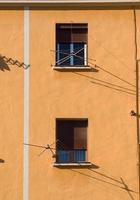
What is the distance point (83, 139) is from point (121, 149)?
3.87 ft

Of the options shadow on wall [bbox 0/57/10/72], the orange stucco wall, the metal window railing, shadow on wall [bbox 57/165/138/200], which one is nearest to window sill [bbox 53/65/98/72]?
the orange stucco wall

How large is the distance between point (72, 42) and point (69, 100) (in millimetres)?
1894

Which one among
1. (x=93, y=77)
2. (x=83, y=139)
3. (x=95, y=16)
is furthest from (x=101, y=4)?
(x=83, y=139)

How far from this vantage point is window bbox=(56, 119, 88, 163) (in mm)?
22172

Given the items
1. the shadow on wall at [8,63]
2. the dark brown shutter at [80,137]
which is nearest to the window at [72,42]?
the shadow on wall at [8,63]

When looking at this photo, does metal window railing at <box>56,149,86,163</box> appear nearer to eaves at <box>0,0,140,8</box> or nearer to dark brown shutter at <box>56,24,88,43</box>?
dark brown shutter at <box>56,24,88,43</box>

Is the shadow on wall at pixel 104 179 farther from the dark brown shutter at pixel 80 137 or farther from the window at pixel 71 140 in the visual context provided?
the dark brown shutter at pixel 80 137

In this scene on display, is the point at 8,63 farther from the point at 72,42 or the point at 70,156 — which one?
the point at 70,156

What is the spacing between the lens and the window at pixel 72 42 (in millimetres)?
22828

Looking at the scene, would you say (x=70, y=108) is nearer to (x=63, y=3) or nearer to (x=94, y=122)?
(x=94, y=122)

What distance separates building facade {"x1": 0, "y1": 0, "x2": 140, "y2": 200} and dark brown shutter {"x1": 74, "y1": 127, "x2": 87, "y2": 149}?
3cm

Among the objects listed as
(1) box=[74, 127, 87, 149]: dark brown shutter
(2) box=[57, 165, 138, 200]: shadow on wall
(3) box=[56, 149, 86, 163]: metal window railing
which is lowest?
(2) box=[57, 165, 138, 200]: shadow on wall

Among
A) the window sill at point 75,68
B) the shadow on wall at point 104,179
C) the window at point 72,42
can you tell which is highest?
the window at point 72,42

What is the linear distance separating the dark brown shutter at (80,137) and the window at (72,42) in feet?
6.79
